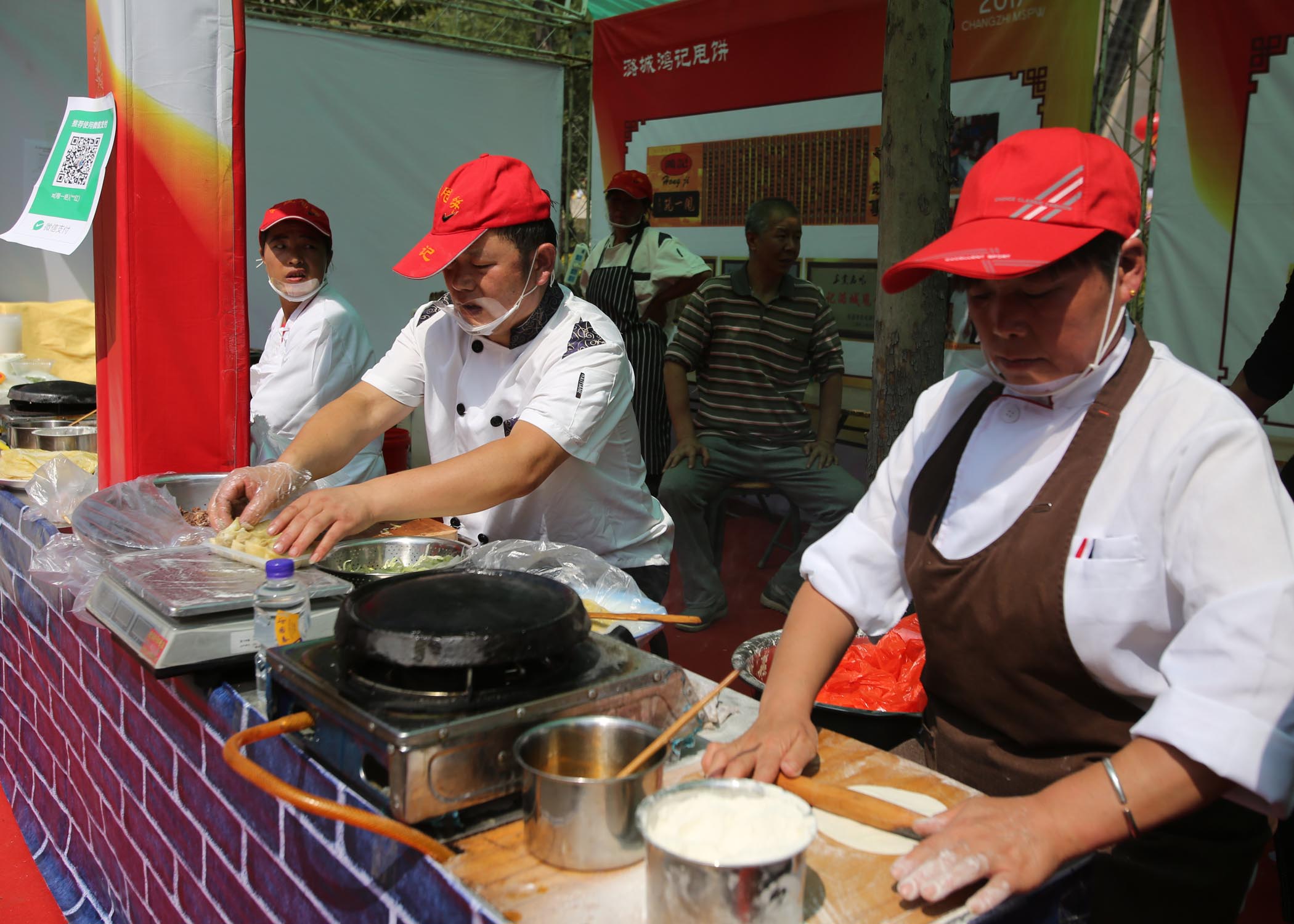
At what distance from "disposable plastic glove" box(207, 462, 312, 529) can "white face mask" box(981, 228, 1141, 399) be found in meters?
1.58

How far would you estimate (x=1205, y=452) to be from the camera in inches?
49.8

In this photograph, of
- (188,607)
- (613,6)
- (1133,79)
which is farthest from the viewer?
(613,6)

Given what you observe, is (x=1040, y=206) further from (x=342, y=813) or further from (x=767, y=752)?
(x=342, y=813)

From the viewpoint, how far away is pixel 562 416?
234 centimetres

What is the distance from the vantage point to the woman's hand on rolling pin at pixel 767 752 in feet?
4.33

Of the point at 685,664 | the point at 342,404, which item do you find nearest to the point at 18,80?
the point at 342,404

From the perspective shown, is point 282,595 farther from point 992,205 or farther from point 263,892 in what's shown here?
point 992,205

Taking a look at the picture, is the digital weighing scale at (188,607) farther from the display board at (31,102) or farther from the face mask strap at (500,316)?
the display board at (31,102)

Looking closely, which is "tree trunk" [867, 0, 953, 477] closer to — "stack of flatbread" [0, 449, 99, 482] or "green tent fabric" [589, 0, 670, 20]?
"stack of flatbread" [0, 449, 99, 482]

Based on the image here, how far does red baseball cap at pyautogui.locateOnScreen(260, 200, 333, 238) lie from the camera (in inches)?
159

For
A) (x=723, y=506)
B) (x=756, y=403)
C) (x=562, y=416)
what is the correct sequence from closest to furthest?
1. (x=562, y=416)
2. (x=756, y=403)
3. (x=723, y=506)

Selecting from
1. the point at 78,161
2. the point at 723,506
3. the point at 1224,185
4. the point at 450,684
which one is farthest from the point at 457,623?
the point at 1224,185

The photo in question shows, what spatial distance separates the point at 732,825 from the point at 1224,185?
451cm

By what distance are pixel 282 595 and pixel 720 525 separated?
400cm
